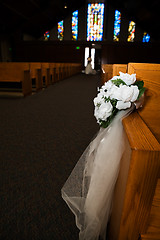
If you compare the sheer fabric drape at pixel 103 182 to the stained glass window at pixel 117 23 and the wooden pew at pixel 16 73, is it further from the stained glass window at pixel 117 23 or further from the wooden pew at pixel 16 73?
the stained glass window at pixel 117 23

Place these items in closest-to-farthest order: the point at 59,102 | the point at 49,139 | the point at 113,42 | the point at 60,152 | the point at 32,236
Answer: the point at 32,236 → the point at 60,152 → the point at 49,139 → the point at 59,102 → the point at 113,42

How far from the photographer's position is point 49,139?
1942 mm

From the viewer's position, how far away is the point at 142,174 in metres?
0.55

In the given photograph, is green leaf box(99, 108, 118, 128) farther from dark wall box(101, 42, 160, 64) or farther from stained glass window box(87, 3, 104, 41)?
stained glass window box(87, 3, 104, 41)

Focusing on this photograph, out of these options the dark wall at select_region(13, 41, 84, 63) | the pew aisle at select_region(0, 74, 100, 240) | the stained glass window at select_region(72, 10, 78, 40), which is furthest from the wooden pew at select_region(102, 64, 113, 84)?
the stained glass window at select_region(72, 10, 78, 40)

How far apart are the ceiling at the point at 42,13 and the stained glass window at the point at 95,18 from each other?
810 millimetres

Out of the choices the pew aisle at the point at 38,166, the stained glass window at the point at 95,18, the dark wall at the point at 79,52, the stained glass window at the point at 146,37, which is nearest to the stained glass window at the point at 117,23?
the stained glass window at the point at 95,18

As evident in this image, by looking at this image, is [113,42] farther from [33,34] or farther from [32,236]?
[32,236]

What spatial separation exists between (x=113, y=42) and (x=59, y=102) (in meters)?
12.0

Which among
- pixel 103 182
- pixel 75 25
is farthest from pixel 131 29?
pixel 103 182

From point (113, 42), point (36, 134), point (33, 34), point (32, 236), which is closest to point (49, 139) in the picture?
point (36, 134)

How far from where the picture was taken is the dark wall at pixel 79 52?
1357 cm

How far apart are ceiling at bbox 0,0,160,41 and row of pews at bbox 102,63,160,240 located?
32.7ft

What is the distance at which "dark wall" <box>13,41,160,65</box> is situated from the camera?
534 inches
